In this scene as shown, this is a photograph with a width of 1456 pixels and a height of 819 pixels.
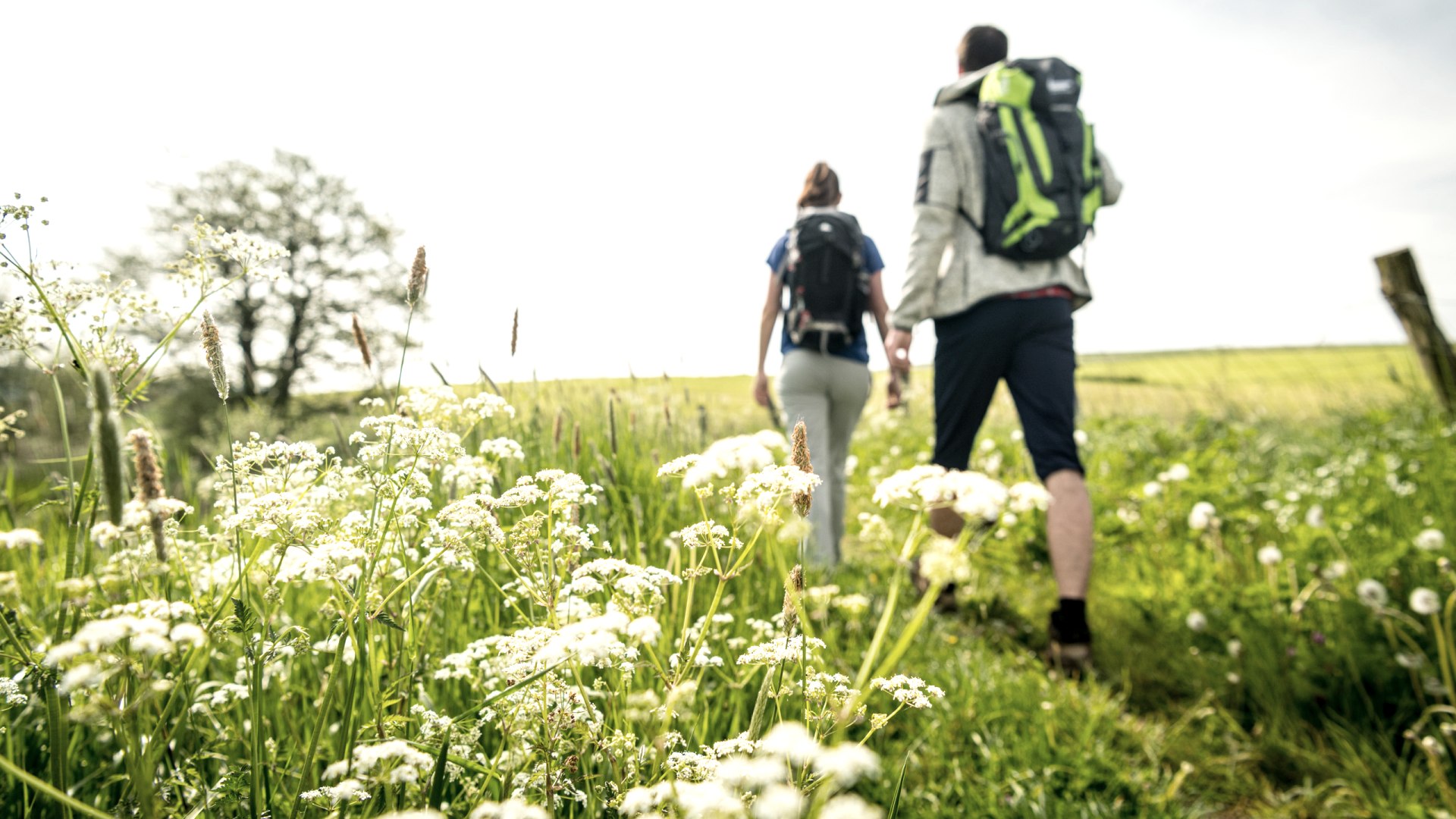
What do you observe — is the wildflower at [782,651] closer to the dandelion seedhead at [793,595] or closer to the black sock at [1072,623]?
the dandelion seedhead at [793,595]

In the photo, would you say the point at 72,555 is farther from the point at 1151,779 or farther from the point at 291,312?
the point at 291,312

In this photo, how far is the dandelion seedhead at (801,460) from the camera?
108 cm

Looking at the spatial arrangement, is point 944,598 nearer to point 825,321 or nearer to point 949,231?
point 825,321

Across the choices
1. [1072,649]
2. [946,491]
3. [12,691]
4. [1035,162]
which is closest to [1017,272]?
[1035,162]

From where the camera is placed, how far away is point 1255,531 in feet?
14.4

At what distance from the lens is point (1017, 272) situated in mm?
3928

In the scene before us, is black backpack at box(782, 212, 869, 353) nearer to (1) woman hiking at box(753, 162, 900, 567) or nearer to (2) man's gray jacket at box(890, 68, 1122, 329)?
(1) woman hiking at box(753, 162, 900, 567)

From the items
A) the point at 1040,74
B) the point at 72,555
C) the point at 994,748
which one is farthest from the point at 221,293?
the point at 1040,74

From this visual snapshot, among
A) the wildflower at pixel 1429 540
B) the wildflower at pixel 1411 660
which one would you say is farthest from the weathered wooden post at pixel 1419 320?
the wildflower at pixel 1411 660

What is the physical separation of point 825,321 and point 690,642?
9.45 feet

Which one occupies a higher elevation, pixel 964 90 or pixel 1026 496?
pixel 964 90

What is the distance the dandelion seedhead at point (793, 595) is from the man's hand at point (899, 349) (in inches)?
131

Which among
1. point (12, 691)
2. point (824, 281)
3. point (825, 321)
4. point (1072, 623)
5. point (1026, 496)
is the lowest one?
point (1072, 623)

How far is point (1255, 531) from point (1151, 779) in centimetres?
232
